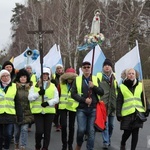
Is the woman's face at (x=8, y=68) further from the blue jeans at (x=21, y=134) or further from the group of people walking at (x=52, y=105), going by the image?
the blue jeans at (x=21, y=134)

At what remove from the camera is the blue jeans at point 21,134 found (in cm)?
789

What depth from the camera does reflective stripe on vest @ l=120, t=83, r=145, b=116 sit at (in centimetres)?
767

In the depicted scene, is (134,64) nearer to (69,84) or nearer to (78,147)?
(69,84)

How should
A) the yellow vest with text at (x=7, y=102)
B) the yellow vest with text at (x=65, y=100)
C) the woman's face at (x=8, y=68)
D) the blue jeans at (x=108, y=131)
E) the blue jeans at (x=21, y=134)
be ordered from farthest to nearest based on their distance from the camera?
the woman's face at (x=8, y=68)
the blue jeans at (x=108, y=131)
the yellow vest with text at (x=65, y=100)
the blue jeans at (x=21, y=134)
the yellow vest with text at (x=7, y=102)

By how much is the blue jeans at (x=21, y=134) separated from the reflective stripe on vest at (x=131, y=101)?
1.85 metres

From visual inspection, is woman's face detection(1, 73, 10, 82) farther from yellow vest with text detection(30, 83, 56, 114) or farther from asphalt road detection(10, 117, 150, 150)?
asphalt road detection(10, 117, 150, 150)

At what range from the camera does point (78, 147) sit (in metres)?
7.68

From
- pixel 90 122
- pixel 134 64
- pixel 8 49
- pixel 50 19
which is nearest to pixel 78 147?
pixel 90 122

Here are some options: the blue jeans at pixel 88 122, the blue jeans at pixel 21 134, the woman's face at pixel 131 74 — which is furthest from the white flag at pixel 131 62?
Result: the blue jeans at pixel 21 134

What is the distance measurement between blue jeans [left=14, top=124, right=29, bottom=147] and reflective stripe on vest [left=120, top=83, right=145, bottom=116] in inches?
72.7

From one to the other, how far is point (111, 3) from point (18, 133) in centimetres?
3011

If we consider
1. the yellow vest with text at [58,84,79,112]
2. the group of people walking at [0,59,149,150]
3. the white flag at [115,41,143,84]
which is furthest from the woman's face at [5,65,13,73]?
the white flag at [115,41,143,84]

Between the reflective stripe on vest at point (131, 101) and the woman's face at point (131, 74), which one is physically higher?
the woman's face at point (131, 74)

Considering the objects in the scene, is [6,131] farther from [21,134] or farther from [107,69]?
[107,69]
